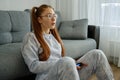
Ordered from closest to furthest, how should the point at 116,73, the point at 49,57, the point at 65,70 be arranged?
the point at 65,70 → the point at 49,57 → the point at 116,73

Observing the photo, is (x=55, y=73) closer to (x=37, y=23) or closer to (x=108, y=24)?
(x=37, y=23)

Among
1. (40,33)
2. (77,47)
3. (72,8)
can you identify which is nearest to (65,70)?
(40,33)

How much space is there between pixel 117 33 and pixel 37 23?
5.78ft

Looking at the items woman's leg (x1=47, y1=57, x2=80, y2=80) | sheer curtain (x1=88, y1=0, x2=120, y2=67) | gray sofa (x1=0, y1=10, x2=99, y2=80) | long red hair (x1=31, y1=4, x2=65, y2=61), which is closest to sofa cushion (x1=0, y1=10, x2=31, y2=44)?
gray sofa (x1=0, y1=10, x2=99, y2=80)

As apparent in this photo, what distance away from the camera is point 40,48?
1423mm

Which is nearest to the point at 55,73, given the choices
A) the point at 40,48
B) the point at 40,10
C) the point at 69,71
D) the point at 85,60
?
the point at 69,71

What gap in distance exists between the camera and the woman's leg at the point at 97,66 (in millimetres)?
1612

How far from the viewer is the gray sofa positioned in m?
1.50

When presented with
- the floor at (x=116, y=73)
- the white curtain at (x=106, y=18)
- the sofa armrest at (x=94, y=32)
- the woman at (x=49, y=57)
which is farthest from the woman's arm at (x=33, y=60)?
the white curtain at (x=106, y=18)

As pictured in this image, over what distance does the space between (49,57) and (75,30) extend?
1.43 metres

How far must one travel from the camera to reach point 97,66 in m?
1.63

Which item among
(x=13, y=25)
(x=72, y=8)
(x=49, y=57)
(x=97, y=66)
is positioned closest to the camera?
(x=49, y=57)

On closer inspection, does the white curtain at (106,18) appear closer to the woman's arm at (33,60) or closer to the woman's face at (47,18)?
the woman's face at (47,18)

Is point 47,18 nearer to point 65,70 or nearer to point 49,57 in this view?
point 49,57
